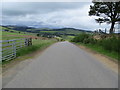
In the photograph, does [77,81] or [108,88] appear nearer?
[108,88]

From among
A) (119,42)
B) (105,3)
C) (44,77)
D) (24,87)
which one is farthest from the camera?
(105,3)

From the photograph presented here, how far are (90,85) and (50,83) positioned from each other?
139cm

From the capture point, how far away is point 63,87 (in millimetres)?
5660

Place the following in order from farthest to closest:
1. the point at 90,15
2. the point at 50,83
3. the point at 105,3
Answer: the point at 90,15 < the point at 105,3 < the point at 50,83

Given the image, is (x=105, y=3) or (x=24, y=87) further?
(x=105, y=3)

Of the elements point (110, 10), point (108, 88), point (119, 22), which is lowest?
point (108, 88)

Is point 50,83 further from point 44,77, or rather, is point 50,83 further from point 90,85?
point 90,85

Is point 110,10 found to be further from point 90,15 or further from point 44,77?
point 44,77

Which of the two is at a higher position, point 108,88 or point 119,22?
point 119,22

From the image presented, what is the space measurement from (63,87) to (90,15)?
32.2m

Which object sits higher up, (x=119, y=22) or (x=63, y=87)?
(x=119, y=22)

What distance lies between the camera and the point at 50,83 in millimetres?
6113

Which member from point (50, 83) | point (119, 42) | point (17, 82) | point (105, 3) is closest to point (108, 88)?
point (50, 83)

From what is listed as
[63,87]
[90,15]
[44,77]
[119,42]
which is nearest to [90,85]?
[63,87]
